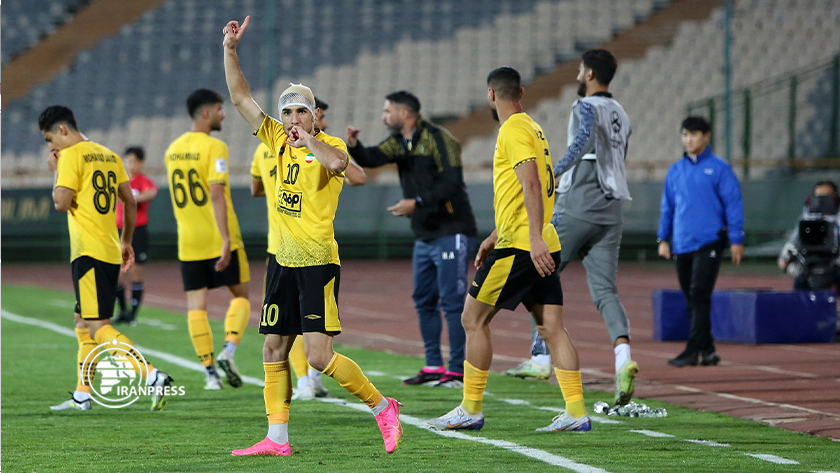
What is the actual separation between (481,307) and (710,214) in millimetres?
3941

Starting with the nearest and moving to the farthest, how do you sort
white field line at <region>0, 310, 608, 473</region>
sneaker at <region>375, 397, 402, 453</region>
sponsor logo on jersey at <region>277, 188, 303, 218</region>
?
white field line at <region>0, 310, 608, 473</region>
sneaker at <region>375, 397, 402, 453</region>
sponsor logo on jersey at <region>277, 188, 303, 218</region>

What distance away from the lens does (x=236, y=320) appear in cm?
838

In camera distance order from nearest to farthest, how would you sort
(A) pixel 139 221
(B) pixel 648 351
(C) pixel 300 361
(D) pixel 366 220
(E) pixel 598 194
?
(E) pixel 598 194
(C) pixel 300 361
(B) pixel 648 351
(A) pixel 139 221
(D) pixel 366 220

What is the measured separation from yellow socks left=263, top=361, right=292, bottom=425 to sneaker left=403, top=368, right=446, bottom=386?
281cm

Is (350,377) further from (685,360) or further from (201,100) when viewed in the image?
(685,360)

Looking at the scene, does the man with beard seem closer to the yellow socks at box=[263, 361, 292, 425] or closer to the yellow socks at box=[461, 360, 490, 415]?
the yellow socks at box=[461, 360, 490, 415]

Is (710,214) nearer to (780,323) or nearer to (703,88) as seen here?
(780,323)

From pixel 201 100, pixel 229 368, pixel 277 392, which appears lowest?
pixel 229 368

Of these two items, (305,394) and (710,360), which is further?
(710,360)

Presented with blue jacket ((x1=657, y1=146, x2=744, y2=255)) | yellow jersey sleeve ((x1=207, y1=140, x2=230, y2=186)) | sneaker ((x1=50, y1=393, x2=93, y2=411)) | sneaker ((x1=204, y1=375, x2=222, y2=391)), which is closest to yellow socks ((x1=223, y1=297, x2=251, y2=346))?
sneaker ((x1=204, y1=375, x2=222, y2=391))

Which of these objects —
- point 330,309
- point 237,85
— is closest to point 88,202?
point 237,85

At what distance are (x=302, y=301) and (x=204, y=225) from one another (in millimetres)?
3001

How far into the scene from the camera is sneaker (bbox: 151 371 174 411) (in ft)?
23.2

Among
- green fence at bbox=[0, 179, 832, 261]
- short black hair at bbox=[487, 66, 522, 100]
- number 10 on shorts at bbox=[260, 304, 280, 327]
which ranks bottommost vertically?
green fence at bbox=[0, 179, 832, 261]
